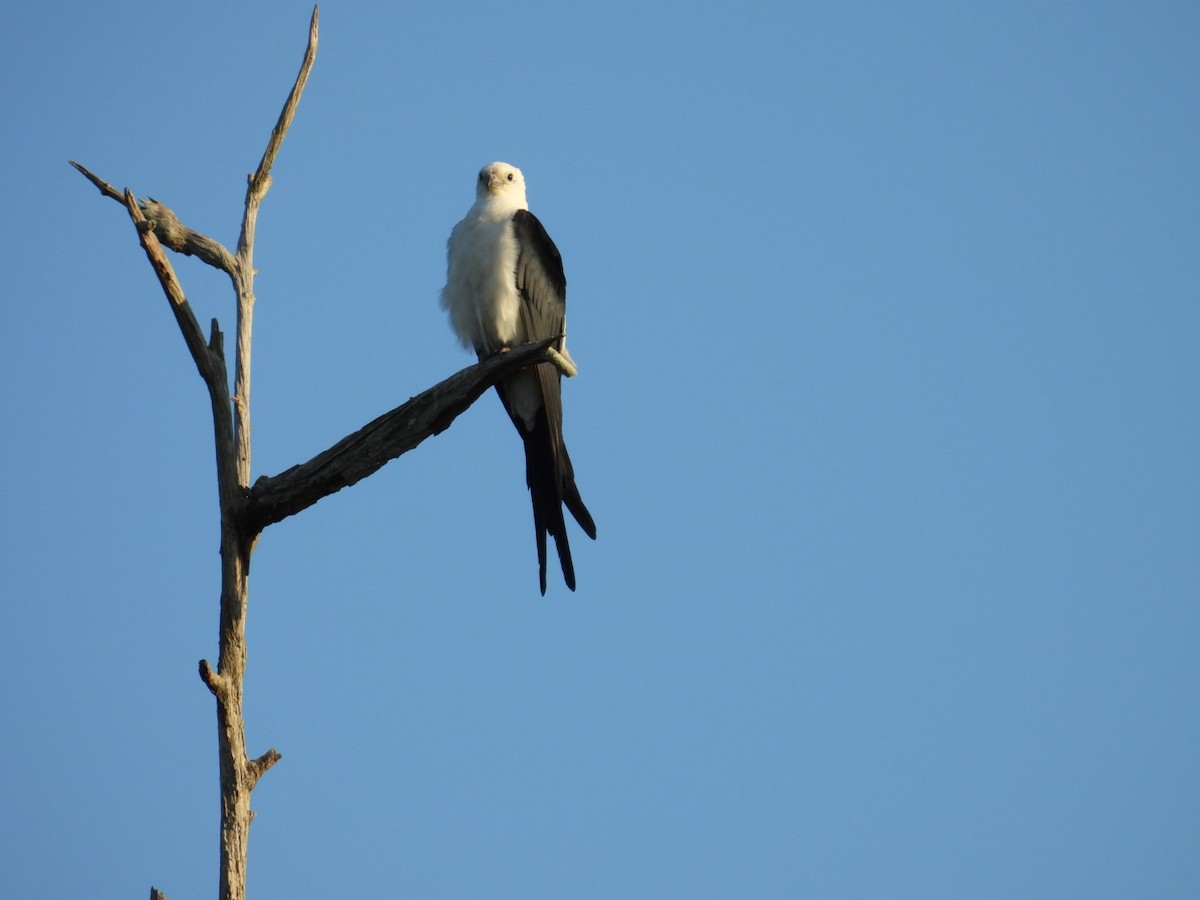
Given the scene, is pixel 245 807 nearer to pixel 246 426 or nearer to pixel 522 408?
pixel 246 426

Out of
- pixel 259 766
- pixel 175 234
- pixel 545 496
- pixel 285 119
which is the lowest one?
pixel 259 766

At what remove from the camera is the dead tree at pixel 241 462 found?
4305mm

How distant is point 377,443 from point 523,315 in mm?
1331

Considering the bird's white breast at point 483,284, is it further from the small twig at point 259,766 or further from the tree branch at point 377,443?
the small twig at point 259,766

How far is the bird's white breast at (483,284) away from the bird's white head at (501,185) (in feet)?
0.58

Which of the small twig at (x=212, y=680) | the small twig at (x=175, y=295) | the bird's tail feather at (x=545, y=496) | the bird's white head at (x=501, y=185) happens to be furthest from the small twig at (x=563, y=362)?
the small twig at (x=212, y=680)

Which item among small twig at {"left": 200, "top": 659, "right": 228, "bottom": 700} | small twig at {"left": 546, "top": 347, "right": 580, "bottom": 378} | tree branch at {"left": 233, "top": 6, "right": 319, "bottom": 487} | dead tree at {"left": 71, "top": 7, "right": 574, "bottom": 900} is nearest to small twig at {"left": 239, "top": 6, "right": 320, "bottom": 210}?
tree branch at {"left": 233, "top": 6, "right": 319, "bottom": 487}

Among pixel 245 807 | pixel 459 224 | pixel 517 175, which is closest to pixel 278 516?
pixel 245 807

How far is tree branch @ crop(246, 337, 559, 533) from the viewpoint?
14.7 ft

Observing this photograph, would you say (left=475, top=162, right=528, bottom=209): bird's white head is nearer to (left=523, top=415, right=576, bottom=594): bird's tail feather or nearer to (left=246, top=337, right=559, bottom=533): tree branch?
(left=523, top=415, right=576, bottom=594): bird's tail feather

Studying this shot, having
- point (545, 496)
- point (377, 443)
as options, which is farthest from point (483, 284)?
point (377, 443)

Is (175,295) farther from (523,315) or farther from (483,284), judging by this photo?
(523,315)

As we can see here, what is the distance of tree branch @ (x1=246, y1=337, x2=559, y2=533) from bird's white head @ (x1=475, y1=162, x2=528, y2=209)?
1.59 m

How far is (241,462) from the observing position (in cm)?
462
